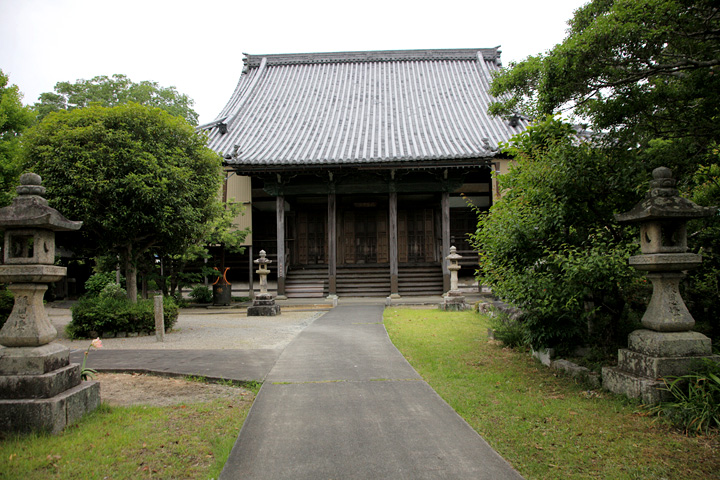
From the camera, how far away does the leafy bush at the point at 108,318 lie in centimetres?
856

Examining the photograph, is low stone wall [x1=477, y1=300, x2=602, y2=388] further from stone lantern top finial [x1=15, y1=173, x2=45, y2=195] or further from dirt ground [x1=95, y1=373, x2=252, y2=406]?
stone lantern top finial [x1=15, y1=173, x2=45, y2=195]

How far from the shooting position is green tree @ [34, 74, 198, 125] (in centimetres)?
2661

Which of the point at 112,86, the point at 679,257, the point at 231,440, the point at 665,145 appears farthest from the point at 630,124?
the point at 112,86

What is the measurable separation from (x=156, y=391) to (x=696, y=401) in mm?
5668

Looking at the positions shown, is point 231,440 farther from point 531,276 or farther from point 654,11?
point 654,11

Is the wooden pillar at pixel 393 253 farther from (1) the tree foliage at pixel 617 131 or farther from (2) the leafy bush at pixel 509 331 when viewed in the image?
(1) the tree foliage at pixel 617 131

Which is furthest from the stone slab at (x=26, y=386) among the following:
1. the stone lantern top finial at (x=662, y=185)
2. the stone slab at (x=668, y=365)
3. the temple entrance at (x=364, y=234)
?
the temple entrance at (x=364, y=234)

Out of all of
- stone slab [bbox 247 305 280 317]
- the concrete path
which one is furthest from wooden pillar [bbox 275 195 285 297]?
the concrete path

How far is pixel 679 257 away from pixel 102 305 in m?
9.77

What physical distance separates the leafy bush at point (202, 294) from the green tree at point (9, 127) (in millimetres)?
7142

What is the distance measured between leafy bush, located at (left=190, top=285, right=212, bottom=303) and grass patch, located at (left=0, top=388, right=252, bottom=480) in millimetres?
12826

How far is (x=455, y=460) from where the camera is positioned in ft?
10.5

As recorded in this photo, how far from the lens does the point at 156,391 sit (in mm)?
5051

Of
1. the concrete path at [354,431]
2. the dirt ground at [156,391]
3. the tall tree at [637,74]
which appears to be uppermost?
the tall tree at [637,74]
